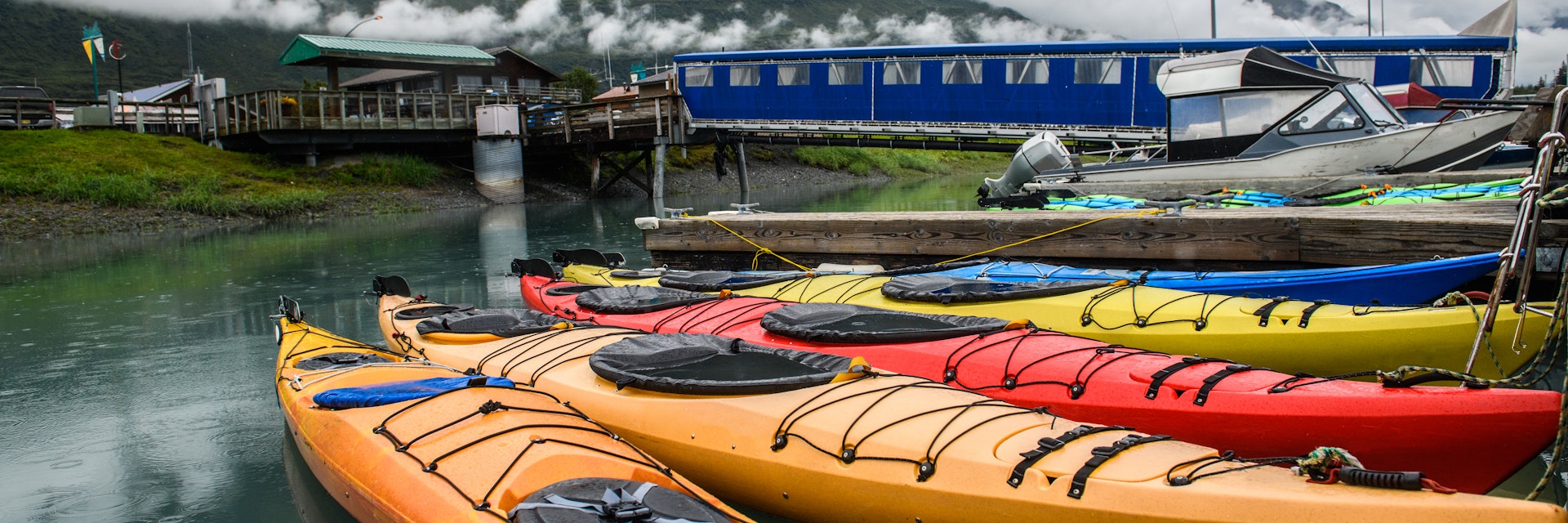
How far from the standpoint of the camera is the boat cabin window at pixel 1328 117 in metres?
12.1

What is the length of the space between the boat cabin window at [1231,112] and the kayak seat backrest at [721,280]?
8.33 m

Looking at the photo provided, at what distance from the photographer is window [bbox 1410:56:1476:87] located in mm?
18438

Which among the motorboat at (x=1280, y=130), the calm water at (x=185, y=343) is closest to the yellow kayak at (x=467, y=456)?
the calm water at (x=185, y=343)

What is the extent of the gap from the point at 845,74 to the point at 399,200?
12.5 metres

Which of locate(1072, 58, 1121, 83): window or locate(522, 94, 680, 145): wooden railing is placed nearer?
locate(1072, 58, 1121, 83): window

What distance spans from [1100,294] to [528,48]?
119196 mm

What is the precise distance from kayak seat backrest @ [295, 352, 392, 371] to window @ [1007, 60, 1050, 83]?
1801 centimetres

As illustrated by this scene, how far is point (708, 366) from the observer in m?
4.91

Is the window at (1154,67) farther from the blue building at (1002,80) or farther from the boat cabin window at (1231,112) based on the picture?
the boat cabin window at (1231,112)

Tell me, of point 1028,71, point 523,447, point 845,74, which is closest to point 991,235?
point 523,447

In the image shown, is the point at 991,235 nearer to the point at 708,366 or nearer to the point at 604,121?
the point at 708,366

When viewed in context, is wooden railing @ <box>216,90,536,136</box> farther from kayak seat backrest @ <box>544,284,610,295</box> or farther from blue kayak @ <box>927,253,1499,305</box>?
blue kayak @ <box>927,253,1499,305</box>

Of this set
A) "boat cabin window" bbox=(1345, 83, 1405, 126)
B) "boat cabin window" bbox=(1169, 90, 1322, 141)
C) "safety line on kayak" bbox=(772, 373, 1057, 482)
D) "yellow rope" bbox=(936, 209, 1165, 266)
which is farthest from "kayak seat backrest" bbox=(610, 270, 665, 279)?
"boat cabin window" bbox=(1345, 83, 1405, 126)

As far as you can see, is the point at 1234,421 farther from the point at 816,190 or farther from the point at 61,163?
the point at 816,190
